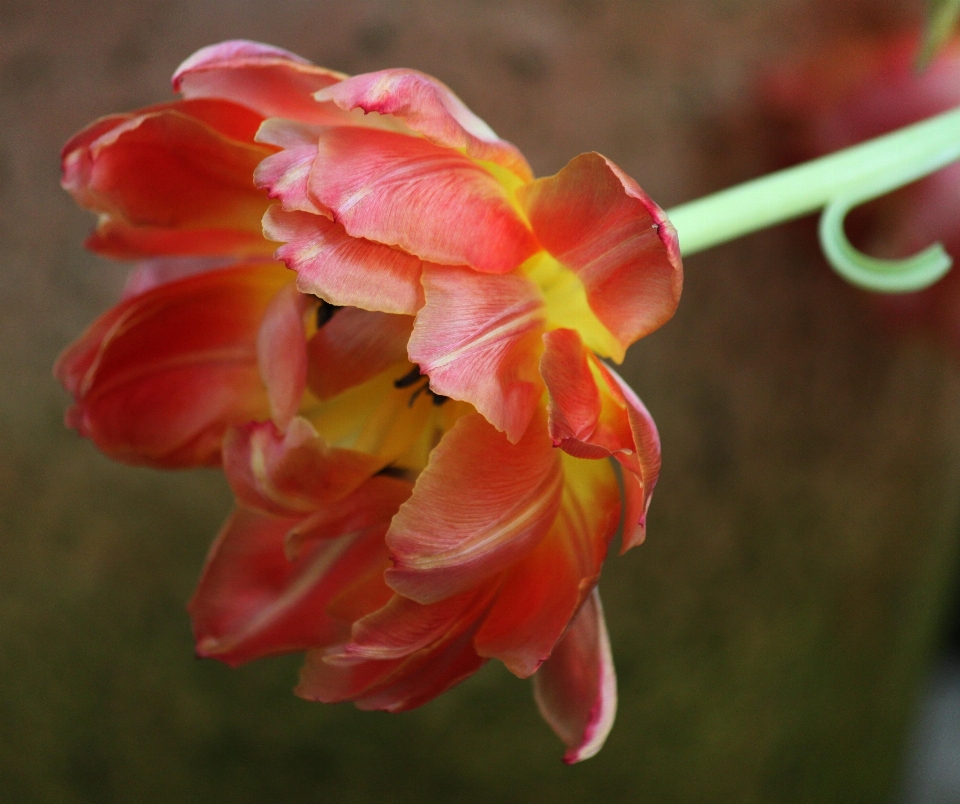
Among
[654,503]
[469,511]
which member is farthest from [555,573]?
[654,503]

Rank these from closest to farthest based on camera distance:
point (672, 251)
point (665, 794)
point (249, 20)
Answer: point (672, 251) < point (249, 20) < point (665, 794)

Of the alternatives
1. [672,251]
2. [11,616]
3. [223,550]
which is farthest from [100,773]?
[672,251]

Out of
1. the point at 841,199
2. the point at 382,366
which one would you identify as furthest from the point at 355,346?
the point at 841,199

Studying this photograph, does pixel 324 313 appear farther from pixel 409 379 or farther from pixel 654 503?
pixel 654 503

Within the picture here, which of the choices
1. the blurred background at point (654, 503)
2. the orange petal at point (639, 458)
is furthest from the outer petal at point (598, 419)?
the blurred background at point (654, 503)

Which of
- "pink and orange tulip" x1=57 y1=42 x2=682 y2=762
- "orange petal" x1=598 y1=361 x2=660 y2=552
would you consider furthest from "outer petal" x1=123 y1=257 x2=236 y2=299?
"orange petal" x1=598 y1=361 x2=660 y2=552

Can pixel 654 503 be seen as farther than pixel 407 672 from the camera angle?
Yes

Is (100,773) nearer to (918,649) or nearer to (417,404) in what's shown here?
(417,404)

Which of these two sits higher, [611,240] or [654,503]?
[611,240]
